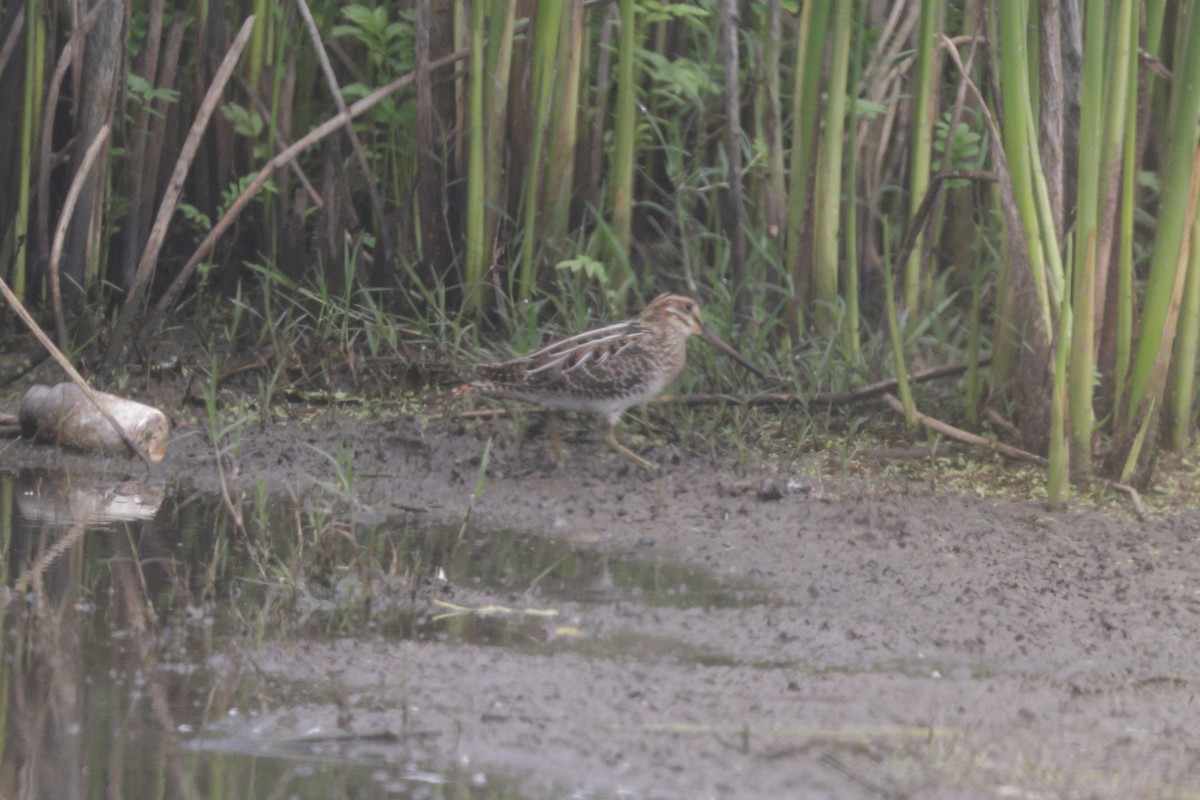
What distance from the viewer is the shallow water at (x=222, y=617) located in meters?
2.96

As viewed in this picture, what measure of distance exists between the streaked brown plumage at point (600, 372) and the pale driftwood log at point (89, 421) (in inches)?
44.7

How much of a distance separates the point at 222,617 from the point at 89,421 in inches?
83.0

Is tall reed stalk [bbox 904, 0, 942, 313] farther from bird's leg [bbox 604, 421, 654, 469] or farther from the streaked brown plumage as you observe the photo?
bird's leg [bbox 604, 421, 654, 469]

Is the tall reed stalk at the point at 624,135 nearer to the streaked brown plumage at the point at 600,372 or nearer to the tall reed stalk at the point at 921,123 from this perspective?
the streaked brown plumage at the point at 600,372

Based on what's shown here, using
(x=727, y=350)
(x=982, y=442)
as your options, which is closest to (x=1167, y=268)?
(x=982, y=442)

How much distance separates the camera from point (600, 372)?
564cm

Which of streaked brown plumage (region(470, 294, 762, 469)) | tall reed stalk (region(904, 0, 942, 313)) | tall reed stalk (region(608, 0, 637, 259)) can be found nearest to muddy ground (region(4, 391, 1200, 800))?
streaked brown plumage (region(470, 294, 762, 469))

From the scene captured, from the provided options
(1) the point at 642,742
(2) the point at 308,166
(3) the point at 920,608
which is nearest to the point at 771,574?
(3) the point at 920,608

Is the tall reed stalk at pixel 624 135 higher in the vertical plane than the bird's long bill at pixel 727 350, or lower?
higher

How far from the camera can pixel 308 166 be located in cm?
763

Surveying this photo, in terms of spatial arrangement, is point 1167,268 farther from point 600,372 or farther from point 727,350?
point 600,372

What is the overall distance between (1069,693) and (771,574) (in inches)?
46.0

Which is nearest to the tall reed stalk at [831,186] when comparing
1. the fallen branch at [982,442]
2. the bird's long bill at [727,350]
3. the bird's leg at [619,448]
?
the bird's long bill at [727,350]

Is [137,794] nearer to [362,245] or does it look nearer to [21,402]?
[21,402]
